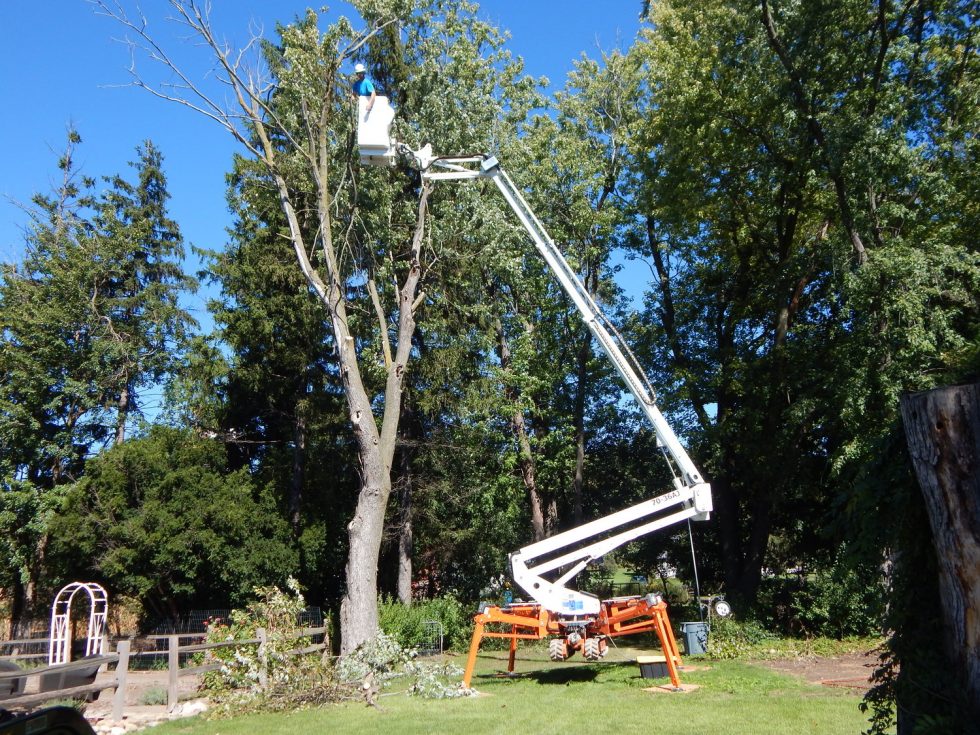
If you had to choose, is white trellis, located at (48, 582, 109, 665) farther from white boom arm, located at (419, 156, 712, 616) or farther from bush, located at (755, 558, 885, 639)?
bush, located at (755, 558, 885, 639)

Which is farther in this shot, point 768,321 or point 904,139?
point 768,321

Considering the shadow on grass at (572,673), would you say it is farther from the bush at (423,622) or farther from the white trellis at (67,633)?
the white trellis at (67,633)

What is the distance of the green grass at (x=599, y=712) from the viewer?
871cm

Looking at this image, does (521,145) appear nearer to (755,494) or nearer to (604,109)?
(604,109)

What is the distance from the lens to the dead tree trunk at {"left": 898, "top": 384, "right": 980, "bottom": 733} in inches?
131

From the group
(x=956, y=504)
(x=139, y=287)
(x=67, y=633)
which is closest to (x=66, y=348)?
(x=139, y=287)

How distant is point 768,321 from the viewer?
873 inches

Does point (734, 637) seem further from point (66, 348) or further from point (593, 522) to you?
point (66, 348)

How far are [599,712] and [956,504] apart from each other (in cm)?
739

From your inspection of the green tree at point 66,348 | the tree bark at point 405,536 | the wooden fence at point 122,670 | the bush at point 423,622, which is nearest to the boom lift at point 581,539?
the wooden fence at point 122,670

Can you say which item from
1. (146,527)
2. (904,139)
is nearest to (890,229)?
(904,139)

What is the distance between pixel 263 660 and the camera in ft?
38.9

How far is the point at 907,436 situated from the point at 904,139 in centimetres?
1350

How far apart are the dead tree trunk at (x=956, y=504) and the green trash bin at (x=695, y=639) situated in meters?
13.5
